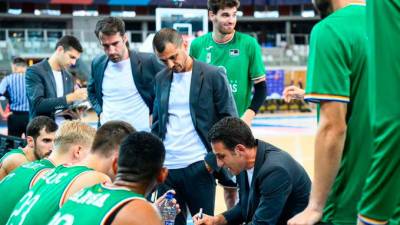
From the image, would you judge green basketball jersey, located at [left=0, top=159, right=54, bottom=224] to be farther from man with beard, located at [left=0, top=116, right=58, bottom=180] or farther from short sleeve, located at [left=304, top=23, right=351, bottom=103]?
short sleeve, located at [left=304, top=23, right=351, bottom=103]

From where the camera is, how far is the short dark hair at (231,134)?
11.5 feet

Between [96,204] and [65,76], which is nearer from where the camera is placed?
[96,204]

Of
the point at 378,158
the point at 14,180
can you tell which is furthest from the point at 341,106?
the point at 14,180

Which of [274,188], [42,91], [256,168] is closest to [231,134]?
[256,168]

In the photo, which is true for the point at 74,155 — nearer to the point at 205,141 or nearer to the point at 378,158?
the point at 205,141

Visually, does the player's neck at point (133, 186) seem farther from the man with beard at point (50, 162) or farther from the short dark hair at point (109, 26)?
the short dark hair at point (109, 26)

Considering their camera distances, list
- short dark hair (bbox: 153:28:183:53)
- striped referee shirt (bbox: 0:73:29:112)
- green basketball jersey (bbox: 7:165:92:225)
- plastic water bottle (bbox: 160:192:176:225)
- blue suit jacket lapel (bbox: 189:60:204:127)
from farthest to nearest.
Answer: striped referee shirt (bbox: 0:73:29:112) → blue suit jacket lapel (bbox: 189:60:204:127) → short dark hair (bbox: 153:28:183:53) → plastic water bottle (bbox: 160:192:176:225) → green basketball jersey (bbox: 7:165:92:225)

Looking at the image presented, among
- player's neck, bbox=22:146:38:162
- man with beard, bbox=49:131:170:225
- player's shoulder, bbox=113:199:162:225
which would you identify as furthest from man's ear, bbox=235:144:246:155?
player's neck, bbox=22:146:38:162

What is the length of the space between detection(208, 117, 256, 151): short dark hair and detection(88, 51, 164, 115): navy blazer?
5.03 feet

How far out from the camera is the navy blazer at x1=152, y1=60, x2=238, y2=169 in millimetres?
4414

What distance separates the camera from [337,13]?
2.24m

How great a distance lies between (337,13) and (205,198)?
2.48 m

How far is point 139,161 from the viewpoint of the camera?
2.45m

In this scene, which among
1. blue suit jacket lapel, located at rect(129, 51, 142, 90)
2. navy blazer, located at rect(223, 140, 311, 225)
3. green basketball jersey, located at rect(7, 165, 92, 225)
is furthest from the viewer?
blue suit jacket lapel, located at rect(129, 51, 142, 90)
